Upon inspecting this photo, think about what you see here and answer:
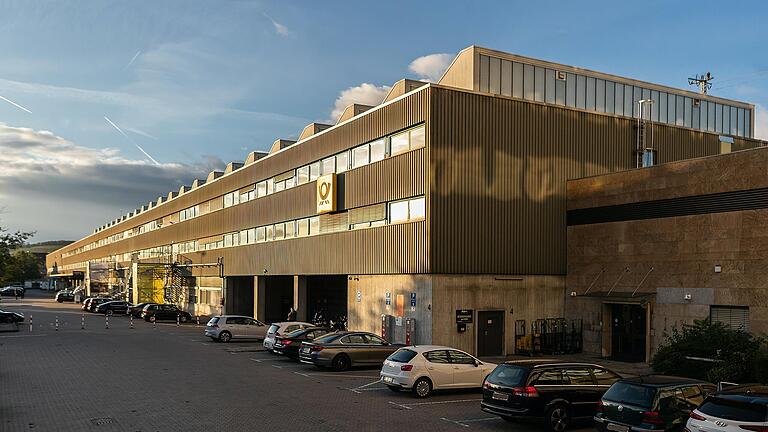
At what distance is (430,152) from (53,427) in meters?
19.1

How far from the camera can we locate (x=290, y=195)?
4659cm

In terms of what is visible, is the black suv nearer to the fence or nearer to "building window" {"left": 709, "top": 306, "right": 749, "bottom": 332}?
"building window" {"left": 709, "top": 306, "right": 749, "bottom": 332}

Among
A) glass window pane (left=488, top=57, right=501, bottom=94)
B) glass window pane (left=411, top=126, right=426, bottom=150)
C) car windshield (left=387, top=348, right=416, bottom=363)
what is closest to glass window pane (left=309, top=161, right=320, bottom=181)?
glass window pane (left=411, top=126, right=426, bottom=150)

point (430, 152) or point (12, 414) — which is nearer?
point (12, 414)

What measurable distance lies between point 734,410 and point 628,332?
19503mm

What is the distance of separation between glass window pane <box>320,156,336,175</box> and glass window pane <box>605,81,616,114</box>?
50.2ft

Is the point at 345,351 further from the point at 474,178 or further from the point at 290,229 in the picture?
the point at 290,229

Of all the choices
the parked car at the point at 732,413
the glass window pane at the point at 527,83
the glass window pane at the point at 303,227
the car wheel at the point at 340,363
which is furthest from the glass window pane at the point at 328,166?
the parked car at the point at 732,413

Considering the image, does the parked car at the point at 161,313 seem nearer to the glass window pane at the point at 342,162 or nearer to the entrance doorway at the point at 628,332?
the glass window pane at the point at 342,162

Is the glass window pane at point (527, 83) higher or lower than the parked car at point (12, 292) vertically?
higher

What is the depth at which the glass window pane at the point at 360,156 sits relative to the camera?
120 feet

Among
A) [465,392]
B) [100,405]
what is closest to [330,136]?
[465,392]

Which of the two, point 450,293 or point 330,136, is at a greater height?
point 330,136

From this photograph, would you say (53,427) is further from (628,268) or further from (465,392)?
(628,268)
